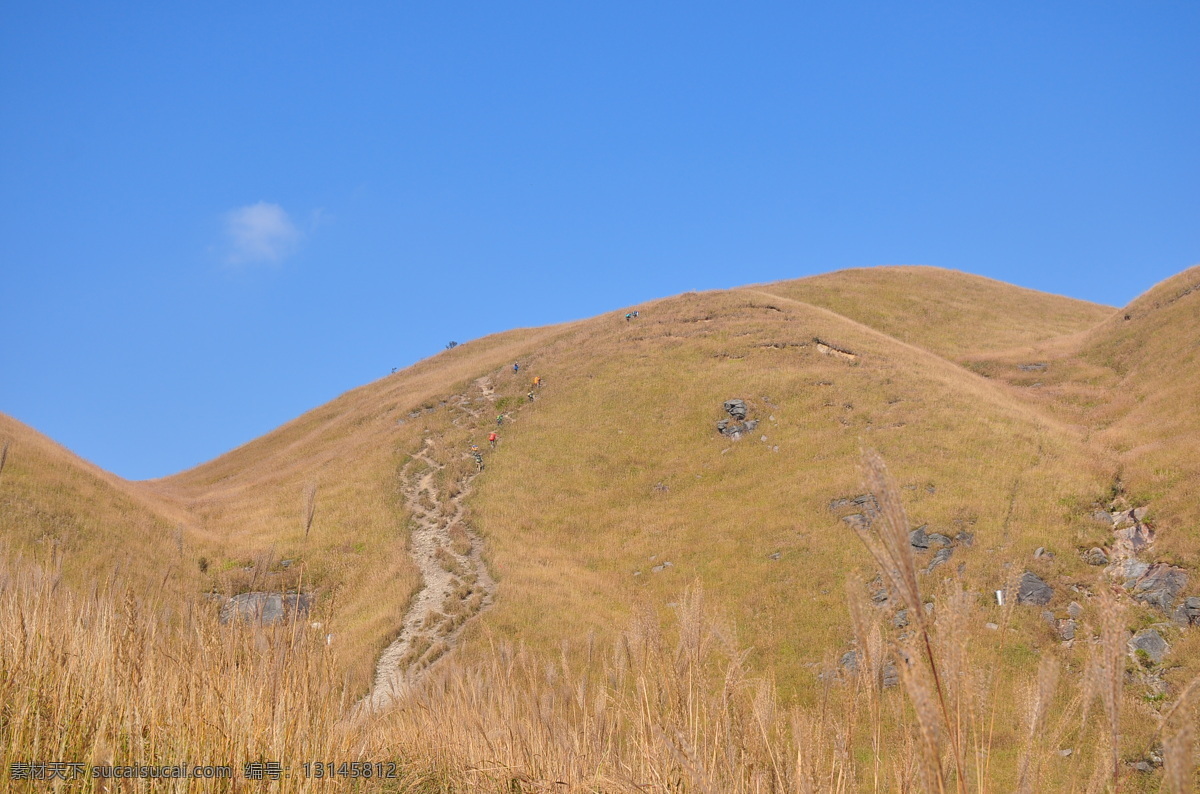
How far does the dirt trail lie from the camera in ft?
66.5

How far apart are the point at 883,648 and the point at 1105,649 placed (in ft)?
3.92

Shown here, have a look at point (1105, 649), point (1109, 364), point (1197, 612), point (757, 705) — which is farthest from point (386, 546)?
point (1109, 364)

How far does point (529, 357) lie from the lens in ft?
173

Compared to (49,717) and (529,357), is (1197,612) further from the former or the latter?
(529,357)

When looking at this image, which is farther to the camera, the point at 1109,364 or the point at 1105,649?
the point at 1109,364

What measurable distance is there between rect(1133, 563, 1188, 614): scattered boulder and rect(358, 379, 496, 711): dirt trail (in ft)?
54.9

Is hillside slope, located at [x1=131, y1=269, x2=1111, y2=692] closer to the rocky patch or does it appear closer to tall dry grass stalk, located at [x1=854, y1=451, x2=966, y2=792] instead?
the rocky patch

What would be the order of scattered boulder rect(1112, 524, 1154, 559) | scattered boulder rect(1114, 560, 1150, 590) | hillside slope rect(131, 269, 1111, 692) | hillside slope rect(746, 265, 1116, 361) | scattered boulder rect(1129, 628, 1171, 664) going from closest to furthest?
scattered boulder rect(1129, 628, 1171, 664)
scattered boulder rect(1114, 560, 1150, 590)
scattered boulder rect(1112, 524, 1154, 559)
hillside slope rect(131, 269, 1111, 692)
hillside slope rect(746, 265, 1116, 361)

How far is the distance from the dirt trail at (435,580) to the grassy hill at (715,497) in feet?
1.56

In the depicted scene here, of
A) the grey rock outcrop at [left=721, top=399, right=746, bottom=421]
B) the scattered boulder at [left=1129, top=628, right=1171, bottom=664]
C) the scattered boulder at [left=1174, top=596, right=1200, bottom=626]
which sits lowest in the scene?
the scattered boulder at [left=1129, top=628, right=1171, bottom=664]

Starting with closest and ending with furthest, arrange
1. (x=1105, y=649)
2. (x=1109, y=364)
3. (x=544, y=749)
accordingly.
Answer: (x=1105, y=649) < (x=544, y=749) < (x=1109, y=364)

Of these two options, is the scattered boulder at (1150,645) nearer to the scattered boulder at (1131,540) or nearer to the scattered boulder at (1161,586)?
the scattered boulder at (1161,586)

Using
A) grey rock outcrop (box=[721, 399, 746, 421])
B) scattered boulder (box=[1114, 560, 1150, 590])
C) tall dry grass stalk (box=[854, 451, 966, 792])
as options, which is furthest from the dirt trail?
scattered boulder (box=[1114, 560, 1150, 590])

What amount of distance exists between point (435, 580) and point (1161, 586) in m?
20.3
